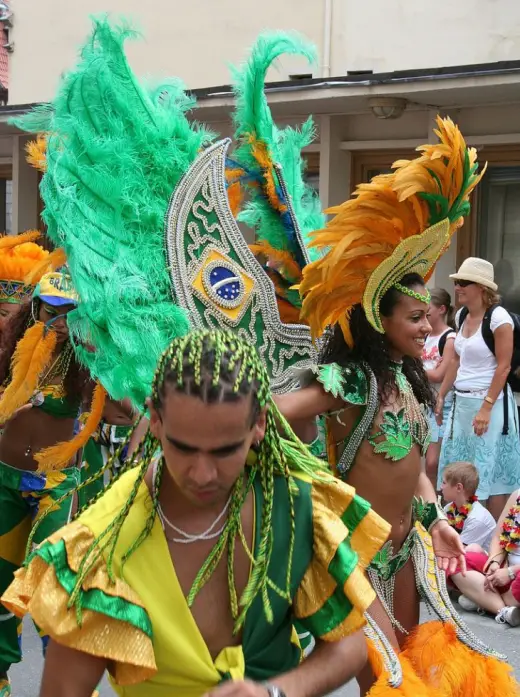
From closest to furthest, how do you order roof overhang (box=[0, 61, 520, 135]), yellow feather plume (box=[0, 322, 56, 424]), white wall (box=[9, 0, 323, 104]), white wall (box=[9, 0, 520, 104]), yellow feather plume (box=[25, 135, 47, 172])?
1. yellow feather plume (box=[25, 135, 47, 172])
2. yellow feather plume (box=[0, 322, 56, 424])
3. roof overhang (box=[0, 61, 520, 135])
4. white wall (box=[9, 0, 520, 104])
5. white wall (box=[9, 0, 323, 104])

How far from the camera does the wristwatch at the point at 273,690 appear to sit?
2.00 metres

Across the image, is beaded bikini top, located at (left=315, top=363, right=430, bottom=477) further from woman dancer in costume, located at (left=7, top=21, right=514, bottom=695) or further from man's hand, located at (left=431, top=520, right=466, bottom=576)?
man's hand, located at (left=431, top=520, right=466, bottom=576)

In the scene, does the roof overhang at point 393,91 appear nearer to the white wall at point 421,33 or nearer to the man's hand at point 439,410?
the white wall at point 421,33

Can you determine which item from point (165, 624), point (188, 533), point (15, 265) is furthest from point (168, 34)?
point (165, 624)

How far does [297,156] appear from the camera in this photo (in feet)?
16.6

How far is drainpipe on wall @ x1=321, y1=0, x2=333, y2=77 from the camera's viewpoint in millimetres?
10914

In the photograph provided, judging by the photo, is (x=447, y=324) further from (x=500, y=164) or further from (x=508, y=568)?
(x=508, y=568)

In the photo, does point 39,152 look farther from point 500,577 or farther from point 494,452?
point 494,452

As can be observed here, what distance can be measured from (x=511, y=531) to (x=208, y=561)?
430 cm

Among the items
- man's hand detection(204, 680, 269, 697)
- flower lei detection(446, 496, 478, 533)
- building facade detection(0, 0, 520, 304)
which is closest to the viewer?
man's hand detection(204, 680, 269, 697)

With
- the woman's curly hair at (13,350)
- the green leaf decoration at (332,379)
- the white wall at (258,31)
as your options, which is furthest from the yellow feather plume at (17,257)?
the white wall at (258,31)

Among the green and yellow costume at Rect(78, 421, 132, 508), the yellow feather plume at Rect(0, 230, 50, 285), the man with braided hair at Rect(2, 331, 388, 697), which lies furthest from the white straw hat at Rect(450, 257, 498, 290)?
the man with braided hair at Rect(2, 331, 388, 697)

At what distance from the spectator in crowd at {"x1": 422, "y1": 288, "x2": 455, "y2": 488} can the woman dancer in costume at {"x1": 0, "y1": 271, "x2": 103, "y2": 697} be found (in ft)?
12.3

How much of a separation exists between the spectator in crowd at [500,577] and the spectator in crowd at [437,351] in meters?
1.77
